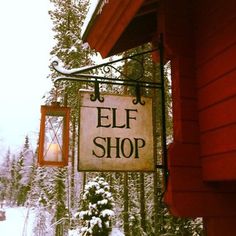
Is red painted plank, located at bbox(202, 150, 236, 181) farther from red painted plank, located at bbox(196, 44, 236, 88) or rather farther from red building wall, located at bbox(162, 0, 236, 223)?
red painted plank, located at bbox(196, 44, 236, 88)

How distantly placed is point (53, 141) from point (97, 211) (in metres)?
7.50

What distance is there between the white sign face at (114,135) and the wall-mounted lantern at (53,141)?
1.01 metres

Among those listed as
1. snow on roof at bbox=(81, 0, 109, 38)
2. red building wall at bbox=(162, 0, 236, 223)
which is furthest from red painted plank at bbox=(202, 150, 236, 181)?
snow on roof at bbox=(81, 0, 109, 38)

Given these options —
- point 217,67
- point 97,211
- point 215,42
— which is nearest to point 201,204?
point 217,67

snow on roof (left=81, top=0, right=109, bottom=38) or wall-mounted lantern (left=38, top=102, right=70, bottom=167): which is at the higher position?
snow on roof (left=81, top=0, right=109, bottom=38)

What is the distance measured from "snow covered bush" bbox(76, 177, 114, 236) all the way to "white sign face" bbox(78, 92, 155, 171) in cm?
818

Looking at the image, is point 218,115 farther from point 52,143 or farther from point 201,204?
point 52,143

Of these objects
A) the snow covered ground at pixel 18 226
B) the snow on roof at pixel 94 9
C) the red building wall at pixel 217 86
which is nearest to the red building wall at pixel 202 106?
the red building wall at pixel 217 86

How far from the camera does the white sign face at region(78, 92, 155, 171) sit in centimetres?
301

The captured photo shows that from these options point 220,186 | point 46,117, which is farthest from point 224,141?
point 46,117

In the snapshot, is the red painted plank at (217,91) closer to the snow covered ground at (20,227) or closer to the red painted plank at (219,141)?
the red painted plank at (219,141)

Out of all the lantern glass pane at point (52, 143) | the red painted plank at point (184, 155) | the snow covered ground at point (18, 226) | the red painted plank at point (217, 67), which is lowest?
the snow covered ground at point (18, 226)

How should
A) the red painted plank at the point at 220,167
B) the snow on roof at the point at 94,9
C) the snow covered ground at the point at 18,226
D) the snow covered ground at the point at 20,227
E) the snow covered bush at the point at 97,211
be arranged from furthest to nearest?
the snow covered ground at the point at 18,226 < the snow covered ground at the point at 20,227 < the snow covered bush at the point at 97,211 < the snow on roof at the point at 94,9 < the red painted plank at the point at 220,167

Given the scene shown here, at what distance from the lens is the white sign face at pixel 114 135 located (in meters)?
3.01
